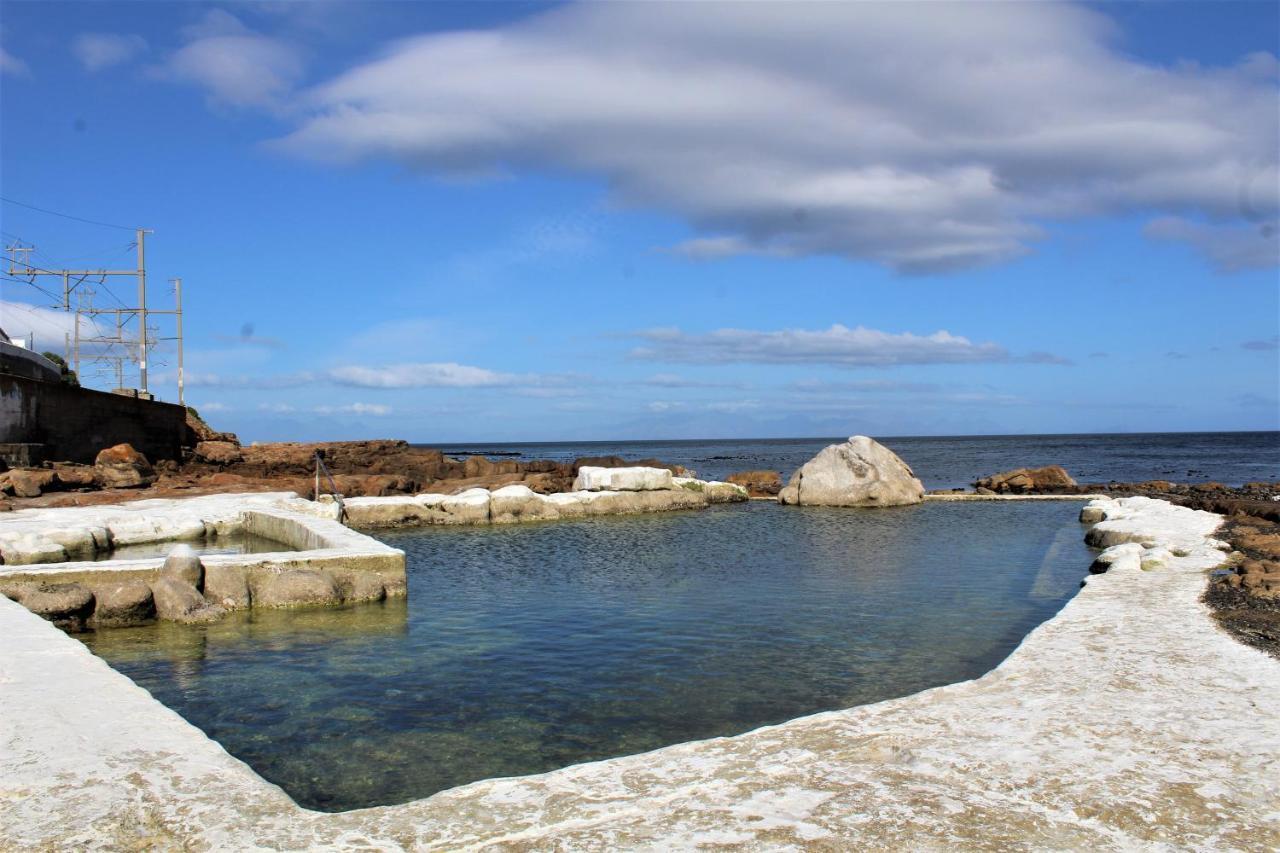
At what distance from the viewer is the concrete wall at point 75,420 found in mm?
26719

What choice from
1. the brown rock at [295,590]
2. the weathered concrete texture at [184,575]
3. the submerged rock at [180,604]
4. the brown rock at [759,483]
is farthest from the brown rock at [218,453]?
the submerged rock at [180,604]

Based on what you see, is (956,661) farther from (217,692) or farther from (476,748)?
(217,692)

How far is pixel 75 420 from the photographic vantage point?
30.6 m

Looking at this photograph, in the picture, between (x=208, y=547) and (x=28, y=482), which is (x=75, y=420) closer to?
(x=28, y=482)

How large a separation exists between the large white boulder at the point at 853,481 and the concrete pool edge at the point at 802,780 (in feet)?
76.3

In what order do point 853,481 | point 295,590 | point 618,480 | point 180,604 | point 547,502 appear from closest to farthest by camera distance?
point 180,604, point 295,590, point 547,502, point 618,480, point 853,481

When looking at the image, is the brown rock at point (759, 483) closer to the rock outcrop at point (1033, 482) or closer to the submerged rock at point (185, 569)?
the rock outcrop at point (1033, 482)

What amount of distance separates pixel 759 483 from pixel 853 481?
6.12m

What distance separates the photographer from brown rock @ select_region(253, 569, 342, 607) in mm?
12484

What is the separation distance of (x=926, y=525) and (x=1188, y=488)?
20087mm

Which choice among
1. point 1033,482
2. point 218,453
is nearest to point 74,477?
point 218,453

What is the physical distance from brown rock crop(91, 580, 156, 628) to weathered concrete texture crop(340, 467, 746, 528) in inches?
436

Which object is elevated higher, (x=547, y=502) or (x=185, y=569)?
(x=185, y=569)

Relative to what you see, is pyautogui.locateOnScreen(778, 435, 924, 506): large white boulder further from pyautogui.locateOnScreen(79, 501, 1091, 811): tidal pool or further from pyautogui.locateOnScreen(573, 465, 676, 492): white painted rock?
pyautogui.locateOnScreen(79, 501, 1091, 811): tidal pool
